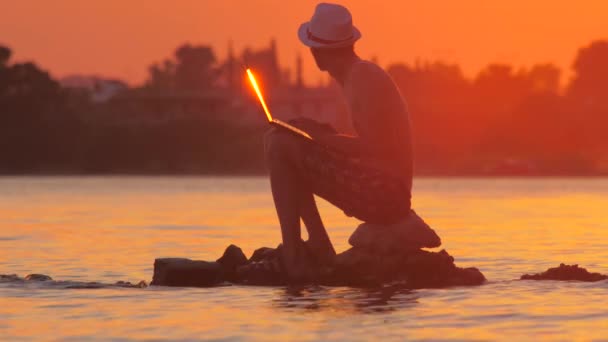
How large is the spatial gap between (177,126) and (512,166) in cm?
2895

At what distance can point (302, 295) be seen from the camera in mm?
11328

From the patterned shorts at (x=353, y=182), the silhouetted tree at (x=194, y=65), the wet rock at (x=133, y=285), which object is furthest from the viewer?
the silhouetted tree at (x=194, y=65)

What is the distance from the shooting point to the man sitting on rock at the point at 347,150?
11.5 metres

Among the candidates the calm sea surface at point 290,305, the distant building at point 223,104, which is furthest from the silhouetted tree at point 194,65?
the calm sea surface at point 290,305

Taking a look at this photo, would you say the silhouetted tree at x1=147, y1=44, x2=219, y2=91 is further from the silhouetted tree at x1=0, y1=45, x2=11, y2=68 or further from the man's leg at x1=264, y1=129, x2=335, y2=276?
the man's leg at x1=264, y1=129, x2=335, y2=276

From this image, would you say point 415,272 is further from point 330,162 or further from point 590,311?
point 590,311

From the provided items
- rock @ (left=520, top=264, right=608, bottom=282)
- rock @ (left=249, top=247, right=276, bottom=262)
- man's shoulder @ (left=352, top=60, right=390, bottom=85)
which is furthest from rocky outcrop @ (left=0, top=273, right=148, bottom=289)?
A: rock @ (left=520, top=264, right=608, bottom=282)

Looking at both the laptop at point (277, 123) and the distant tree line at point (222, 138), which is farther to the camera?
the distant tree line at point (222, 138)

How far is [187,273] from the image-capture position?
12.2m

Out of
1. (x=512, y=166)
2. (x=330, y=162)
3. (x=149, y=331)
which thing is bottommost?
(x=149, y=331)

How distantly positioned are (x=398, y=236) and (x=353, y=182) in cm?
60

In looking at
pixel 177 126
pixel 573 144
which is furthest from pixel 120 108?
pixel 573 144

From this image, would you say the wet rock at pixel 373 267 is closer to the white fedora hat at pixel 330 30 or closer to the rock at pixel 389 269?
the rock at pixel 389 269

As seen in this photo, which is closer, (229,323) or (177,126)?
(229,323)
